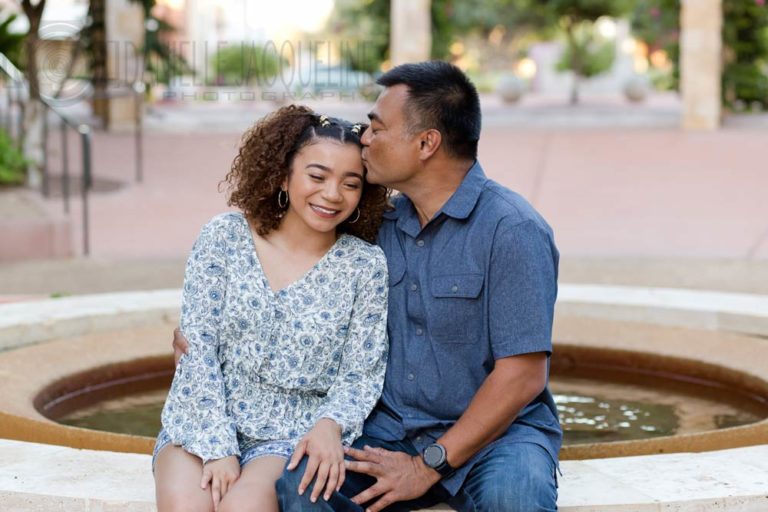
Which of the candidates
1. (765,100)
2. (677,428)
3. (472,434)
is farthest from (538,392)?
(765,100)

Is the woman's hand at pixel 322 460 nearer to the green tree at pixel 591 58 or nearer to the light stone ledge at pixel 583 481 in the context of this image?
the light stone ledge at pixel 583 481

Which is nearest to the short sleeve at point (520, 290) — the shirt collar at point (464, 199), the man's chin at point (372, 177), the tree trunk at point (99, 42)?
the shirt collar at point (464, 199)

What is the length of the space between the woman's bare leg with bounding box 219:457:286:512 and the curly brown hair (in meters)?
0.67

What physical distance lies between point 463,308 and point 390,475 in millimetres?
468

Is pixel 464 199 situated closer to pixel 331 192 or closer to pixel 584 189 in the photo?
pixel 331 192

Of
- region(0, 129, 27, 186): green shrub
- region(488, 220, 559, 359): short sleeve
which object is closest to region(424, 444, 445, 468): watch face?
region(488, 220, 559, 359): short sleeve

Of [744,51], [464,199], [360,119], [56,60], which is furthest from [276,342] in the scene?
[744,51]

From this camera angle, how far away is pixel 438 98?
3.28 m

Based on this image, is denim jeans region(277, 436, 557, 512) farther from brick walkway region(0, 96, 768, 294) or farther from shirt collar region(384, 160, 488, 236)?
brick walkway region(0, 96, 768, 294)

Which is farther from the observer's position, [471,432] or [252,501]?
[471,432]

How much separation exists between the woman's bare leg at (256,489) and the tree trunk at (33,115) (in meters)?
10.2

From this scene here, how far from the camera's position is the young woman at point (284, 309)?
129 inches

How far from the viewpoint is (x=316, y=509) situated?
2.99 m

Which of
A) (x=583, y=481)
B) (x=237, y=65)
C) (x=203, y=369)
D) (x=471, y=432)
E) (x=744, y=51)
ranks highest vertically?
(x=237, y=65)
